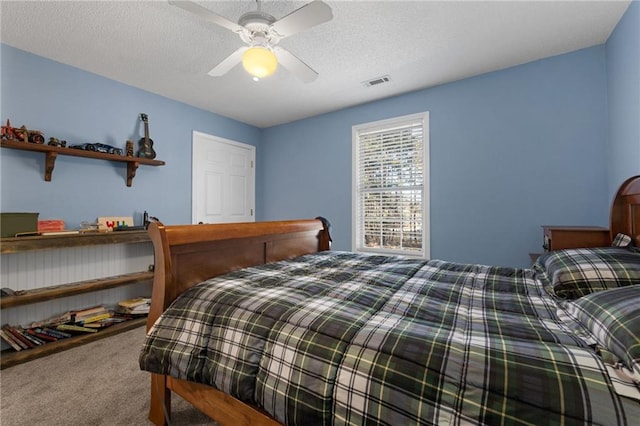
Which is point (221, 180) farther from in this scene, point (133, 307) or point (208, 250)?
point (208, 250)

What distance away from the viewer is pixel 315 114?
4066mm

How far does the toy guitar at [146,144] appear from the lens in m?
3.16

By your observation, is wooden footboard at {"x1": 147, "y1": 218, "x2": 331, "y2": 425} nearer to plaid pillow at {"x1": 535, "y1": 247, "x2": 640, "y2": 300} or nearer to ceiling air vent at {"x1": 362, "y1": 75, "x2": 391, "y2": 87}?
plaid pillow at {"x1": 535, "y1": 247, "x2": 640, "y2": 300}

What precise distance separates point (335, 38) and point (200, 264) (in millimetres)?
2009

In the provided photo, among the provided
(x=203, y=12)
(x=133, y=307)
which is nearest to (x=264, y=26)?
(x=203, y=12)

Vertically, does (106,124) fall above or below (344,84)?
below

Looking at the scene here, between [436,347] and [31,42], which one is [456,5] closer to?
[436,347]

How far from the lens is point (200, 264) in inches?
63.8

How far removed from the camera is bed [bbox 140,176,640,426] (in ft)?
2.20

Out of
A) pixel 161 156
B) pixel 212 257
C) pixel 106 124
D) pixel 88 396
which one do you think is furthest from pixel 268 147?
pixel 88 396

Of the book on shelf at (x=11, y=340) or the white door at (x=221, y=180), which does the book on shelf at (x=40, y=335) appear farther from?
the white door at (x=221, y=180)

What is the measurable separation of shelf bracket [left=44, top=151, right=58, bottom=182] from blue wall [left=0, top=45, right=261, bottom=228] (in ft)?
0.13

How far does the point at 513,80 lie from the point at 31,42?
14.2 feet

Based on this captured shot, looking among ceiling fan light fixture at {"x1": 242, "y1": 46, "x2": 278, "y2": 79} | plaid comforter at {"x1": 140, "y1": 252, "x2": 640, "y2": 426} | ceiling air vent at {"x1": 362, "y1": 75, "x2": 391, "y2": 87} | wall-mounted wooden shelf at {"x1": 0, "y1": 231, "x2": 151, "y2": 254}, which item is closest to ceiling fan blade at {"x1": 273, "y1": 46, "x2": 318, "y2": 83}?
ceiling fan light fixture at {"x1": 242, "y1": 46, "x2": 278, "y2": 79}
